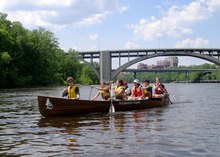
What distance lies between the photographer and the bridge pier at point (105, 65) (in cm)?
9391

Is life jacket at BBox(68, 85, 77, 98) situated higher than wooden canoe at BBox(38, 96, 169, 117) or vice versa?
life jacket at BBox(68, 85, 77, 98)

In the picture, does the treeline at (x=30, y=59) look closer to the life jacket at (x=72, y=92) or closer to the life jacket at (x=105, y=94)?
the life jacket at (x=105, y=94)

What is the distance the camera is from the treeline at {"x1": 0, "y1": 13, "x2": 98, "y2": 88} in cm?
5544

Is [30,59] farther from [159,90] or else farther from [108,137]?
[108,137]

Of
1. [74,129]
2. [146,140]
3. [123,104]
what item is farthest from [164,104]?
[146,140]

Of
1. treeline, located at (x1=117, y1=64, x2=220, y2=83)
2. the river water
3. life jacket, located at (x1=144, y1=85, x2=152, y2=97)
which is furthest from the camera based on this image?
treeline, located at (x1=117, y1=64, x2=220, y2=83)

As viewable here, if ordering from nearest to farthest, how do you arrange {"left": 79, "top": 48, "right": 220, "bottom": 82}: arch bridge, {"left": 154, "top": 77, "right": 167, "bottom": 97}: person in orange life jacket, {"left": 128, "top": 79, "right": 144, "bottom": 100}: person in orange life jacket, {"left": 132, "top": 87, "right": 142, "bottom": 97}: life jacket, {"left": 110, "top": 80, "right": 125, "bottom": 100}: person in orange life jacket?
{"left": 110, "top": 80, "right": 125, "bottom": 100}: person in orange life jacket
{"left": 128, "top": 79, "right": 144, "bottom": 100}: person in orange life jacket
{"left": 132, "top": 87, "right": 142, "bottom": 97}: life jacket
{"left": 154, "top": 77, "right": 167, "bottom": 97}: person in orange life jacket
{"left": 79, "top": 48, "right": 220, "bottom": 82}: arch bridge

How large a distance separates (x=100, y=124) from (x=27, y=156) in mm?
5172

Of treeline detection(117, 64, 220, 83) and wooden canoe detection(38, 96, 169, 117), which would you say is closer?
wooden canoe detection(38, 96, 169, 117)

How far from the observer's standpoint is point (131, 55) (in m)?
91.9

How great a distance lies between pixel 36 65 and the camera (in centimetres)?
6788

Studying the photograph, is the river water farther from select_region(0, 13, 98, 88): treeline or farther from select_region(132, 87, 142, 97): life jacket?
select_region(0, 13, 98, 88): treeline

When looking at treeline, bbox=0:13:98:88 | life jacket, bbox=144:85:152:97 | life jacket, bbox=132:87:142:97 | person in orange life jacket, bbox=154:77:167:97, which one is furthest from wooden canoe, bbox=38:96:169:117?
treeline, bbox=0:13:98:88

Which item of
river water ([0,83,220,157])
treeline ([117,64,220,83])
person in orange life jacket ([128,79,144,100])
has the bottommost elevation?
river water ([0,83,220,157])
